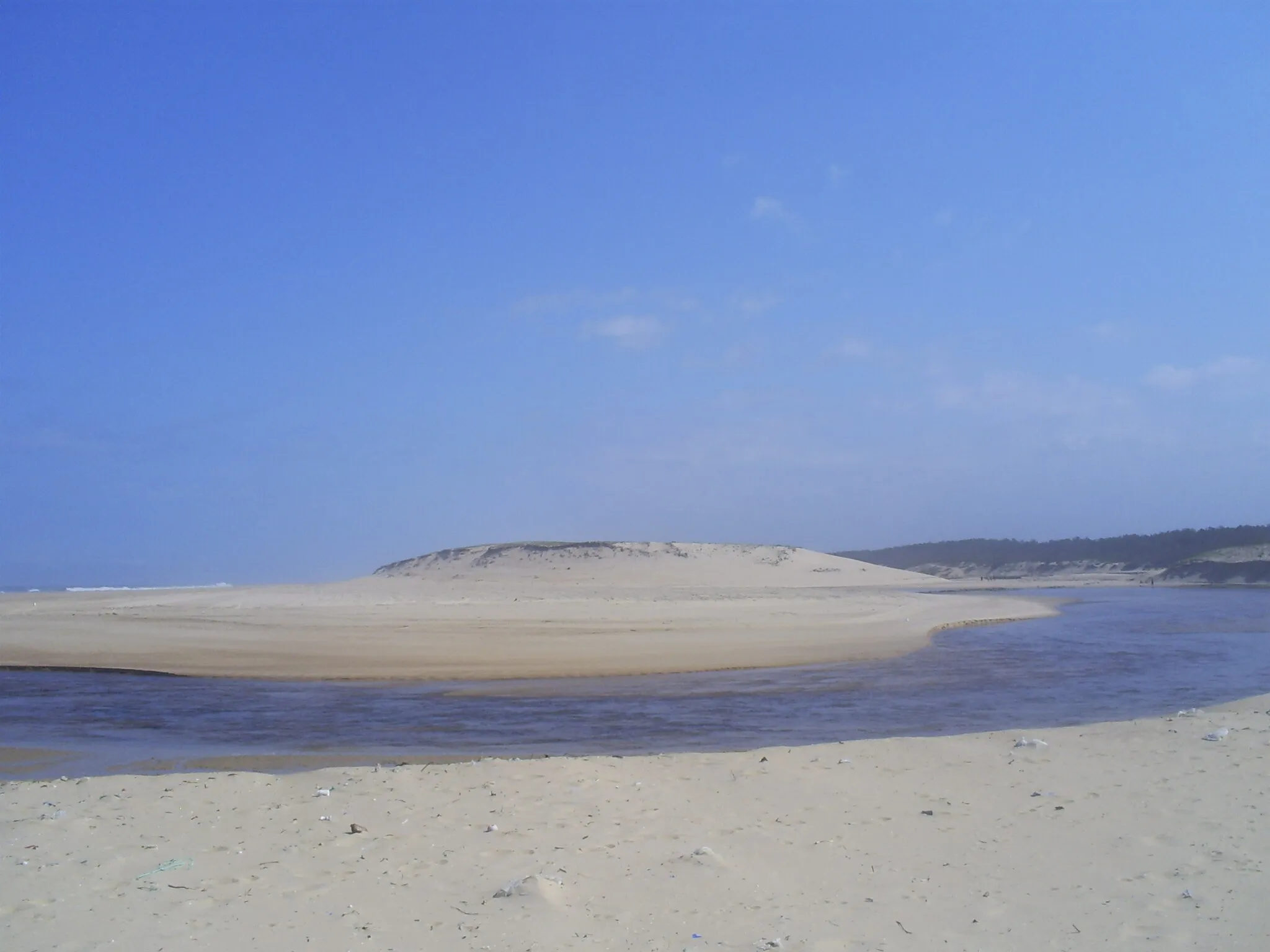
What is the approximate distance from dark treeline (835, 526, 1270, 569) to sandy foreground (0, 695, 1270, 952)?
81293 mm

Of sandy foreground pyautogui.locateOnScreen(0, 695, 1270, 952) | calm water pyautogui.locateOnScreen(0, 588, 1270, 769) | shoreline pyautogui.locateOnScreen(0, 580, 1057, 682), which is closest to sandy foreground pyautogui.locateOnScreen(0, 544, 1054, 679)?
shoreline pyautogui.locateOnScreen(0, 580, 1057, 682)

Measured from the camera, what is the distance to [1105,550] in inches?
3954

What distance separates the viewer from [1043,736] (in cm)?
1023

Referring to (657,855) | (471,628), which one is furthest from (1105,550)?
(657,855)

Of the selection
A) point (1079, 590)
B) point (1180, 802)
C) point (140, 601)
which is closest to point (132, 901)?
point (1180, 802)

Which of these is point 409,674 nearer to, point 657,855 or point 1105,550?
point 657,855

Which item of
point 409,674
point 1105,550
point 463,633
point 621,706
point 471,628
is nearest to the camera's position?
point 621,706

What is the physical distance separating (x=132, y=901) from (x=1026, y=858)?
5572mm

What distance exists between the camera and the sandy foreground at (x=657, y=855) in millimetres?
4891

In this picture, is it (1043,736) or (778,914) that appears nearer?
(778,914)

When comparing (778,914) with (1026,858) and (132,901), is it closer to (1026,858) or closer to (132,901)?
(1026,858)

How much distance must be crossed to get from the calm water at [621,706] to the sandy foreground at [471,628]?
153 cm

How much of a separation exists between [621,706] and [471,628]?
39.5 feet

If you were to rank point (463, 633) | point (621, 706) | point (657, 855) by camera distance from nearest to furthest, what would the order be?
point (657, 855), point (621, 706), point (463, 633)
